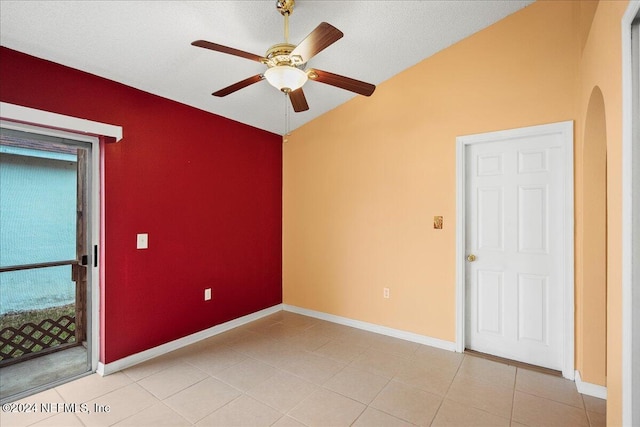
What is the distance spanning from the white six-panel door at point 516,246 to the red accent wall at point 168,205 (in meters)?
2.54

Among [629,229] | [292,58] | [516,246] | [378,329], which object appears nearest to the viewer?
[629,229]

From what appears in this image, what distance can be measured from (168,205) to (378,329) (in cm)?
265

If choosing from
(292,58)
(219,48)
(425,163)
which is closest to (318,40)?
(292,58)

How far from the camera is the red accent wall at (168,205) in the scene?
249cm

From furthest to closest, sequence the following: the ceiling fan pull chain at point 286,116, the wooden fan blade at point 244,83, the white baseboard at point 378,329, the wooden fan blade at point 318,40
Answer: the ceiling fan pull chain at point 286,116
the white baseboard at point 378,329
the wooden fan blade at point 244,83
the wooden fan blade at point 318,40

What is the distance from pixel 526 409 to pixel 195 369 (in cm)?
261

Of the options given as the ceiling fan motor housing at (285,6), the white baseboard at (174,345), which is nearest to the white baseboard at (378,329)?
the white baseboard at (174,345)

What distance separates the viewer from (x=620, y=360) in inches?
55.3

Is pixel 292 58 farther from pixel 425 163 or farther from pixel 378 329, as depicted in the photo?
pixel 378 329

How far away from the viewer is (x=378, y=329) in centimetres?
351

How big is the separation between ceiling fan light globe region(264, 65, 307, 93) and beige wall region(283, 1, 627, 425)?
5.17 feet

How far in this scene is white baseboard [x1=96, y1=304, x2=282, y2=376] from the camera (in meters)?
2.63

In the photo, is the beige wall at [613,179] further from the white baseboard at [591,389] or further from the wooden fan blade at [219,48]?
the wooden fan blade at [219,48]

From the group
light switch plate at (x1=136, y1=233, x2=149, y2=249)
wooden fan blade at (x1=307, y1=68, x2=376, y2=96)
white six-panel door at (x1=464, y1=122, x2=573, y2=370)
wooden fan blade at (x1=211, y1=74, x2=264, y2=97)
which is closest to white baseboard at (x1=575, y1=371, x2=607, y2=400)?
white six-panel door at (x1=464, y1=122, x2=573, y2=370)
